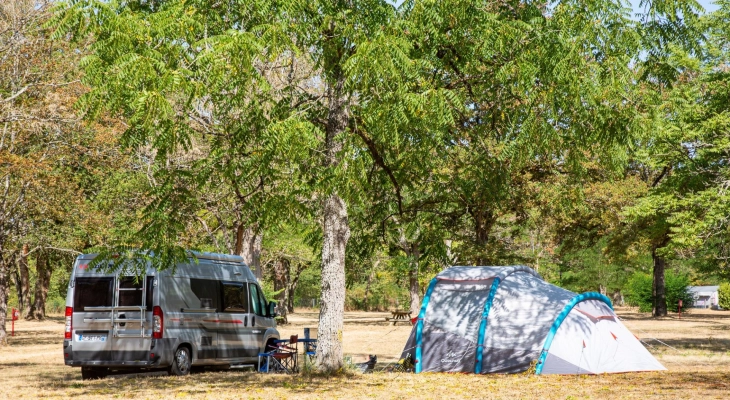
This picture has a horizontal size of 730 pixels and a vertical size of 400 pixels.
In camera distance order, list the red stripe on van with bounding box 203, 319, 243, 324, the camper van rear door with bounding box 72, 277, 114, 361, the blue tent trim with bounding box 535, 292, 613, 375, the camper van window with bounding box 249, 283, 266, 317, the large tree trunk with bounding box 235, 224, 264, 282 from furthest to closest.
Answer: the large tree trunk with bounding box 235, 224, 264, 282 < the camper van window with bounding box 249, 283, 266, 317 < the red stripe on van with bounding box 203, 319, 243, 324 < the blue tent trim with bounding box 535, 292, 613, 375 < the camper van rear door with bounding box 72, 277, 114, 361

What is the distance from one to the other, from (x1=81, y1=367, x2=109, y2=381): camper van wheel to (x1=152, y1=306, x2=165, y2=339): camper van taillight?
65.8 inches

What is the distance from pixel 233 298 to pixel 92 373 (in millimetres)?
3051

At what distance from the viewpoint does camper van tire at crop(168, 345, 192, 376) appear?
47.0 ft

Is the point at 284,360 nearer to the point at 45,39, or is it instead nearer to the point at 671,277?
the point at 45,39

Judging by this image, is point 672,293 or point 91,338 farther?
point 672,293

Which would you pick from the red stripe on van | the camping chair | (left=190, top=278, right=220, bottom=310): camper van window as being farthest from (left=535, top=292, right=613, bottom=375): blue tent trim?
(left=190, top=278, right=220, bottom=310): camper van window

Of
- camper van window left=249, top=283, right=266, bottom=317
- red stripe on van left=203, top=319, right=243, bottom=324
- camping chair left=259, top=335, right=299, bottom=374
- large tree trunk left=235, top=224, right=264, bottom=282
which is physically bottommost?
camping chair left=259, top=335, right=299, bottom=374

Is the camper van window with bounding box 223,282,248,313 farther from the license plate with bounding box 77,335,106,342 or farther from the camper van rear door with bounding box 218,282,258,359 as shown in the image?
the license plate with bounding box 77,335,106,342

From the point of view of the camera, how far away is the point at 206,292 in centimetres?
1530

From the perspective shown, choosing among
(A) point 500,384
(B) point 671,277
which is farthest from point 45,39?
(B) point 671,277

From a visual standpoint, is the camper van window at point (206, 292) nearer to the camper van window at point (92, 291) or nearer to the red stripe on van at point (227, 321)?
the red stripe on van at point (227, 321)

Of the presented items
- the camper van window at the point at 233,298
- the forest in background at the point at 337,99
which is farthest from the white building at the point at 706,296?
the camper van window at the point at 233,298

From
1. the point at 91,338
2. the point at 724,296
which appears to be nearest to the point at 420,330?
the point at 91,338

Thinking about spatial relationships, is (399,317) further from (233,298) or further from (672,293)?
(233,298)
